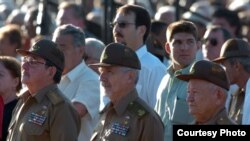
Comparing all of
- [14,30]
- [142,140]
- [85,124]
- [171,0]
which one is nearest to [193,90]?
[142,140]

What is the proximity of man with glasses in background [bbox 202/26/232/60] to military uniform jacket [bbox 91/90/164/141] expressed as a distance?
3.38 metres

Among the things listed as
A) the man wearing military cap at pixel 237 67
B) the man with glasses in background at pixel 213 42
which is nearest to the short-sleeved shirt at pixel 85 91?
the man wearing military cap at pixel 237 67

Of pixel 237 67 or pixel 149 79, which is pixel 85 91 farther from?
pixel 237 67

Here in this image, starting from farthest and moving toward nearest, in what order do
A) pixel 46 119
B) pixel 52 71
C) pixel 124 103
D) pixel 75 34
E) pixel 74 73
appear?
pixel 75 34 < pixel 74 73 < pixel 52 71 < pixel 46 119 < pixel 124 103

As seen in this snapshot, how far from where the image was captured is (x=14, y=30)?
15016 mm

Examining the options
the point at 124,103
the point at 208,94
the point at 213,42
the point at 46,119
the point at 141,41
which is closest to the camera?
the point at 208,94

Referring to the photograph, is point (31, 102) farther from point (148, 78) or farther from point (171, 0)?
point (171, 0)

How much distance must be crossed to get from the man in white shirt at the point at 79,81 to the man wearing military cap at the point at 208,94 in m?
2.13

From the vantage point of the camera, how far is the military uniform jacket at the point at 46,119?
9523 mm

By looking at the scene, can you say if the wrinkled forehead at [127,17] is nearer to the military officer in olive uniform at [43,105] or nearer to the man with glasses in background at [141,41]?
the man with glasses in background at [141,41]

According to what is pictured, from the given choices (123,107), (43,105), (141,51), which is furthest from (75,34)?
(123,107)

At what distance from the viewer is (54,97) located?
9695 millimetres

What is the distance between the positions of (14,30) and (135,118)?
601 cm

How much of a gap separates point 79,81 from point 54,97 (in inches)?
54.3
